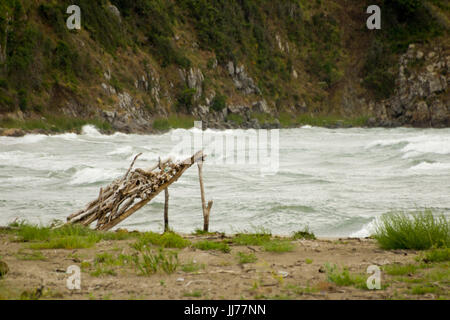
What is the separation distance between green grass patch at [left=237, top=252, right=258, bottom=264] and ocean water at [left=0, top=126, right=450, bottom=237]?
7.31ft

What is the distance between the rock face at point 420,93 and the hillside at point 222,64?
0.71ft

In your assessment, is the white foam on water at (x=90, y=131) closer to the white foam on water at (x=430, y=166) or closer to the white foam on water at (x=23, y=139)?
the white foam on water at (x=23, y=139)

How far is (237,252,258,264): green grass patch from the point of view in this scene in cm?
695

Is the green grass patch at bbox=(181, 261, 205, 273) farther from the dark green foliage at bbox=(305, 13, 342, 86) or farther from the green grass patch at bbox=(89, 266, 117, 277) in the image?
the dark green foliage at bbox=(305, 13, 342, 86)

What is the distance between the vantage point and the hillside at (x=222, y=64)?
50938 millimetres

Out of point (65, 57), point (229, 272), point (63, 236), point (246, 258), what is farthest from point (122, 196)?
point (65, 57)

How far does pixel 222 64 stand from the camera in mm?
82125

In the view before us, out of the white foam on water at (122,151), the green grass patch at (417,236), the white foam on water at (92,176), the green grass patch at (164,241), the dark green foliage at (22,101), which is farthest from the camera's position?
the dark green foliage at (22,101)

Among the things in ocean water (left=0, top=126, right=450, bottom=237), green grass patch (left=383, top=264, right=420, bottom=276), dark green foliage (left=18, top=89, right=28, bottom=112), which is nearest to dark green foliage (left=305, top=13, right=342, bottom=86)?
dark green foliage (left=18, top=89, right=28, bottom=112)

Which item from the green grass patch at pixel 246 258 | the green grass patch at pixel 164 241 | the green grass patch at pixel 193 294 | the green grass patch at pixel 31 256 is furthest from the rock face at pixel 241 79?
the green grass patch at pixel 193 294

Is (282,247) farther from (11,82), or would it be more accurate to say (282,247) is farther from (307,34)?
(307,34)

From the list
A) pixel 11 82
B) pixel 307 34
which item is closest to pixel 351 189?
pixel 11 82
